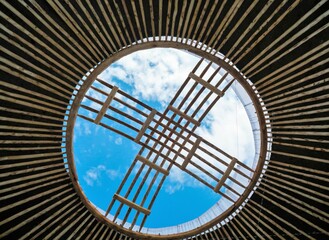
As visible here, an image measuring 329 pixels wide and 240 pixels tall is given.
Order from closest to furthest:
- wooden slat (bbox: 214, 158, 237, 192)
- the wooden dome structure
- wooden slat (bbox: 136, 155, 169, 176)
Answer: the wooden dome structure → wooden slat (bbox: 214, 158, 237, 192) → wooden slat (bbox: 136, 155, 169, 176)

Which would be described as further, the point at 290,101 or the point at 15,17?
the point at 290,101

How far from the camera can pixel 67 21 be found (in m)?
5.01

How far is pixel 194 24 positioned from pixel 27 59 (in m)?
2.83

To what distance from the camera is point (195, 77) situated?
590 cm

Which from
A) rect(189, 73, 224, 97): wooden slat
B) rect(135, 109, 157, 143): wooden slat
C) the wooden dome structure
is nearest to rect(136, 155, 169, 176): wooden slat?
rect(135, 109, 157, 143): wooden slat

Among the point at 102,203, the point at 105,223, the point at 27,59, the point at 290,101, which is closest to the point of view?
the point at 27,59

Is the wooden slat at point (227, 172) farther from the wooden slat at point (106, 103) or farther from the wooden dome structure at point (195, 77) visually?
the wooden slat at point (106, 103)

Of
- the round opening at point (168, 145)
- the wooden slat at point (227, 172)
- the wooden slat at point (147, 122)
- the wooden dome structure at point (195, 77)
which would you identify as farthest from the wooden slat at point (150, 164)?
the wooden slat at point (227, 172)

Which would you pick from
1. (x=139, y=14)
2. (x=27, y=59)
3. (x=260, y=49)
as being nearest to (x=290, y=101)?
(x=260, y=49)

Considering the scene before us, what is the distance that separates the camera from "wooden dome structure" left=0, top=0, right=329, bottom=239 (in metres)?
5.08

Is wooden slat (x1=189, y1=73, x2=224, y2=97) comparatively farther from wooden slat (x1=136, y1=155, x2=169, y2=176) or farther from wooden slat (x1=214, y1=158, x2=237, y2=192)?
wooden slat (x1=136, y1=155, x2=169, y2=176)

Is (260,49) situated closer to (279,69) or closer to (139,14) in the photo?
(279,69)

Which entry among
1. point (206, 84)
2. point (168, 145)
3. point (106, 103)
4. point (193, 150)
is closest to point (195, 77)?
point (206, 84)

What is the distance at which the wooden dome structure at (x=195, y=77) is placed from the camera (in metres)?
5.08
